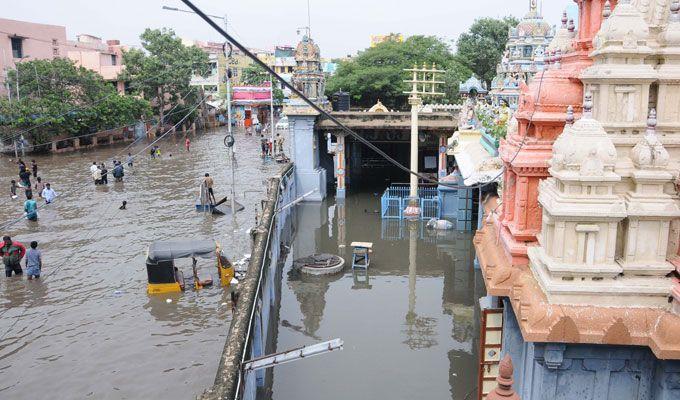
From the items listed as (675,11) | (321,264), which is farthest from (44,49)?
(675,11)

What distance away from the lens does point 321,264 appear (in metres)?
17.2

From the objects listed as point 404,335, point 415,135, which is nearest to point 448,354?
point 404,335

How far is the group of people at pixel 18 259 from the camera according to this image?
14453 millimetres

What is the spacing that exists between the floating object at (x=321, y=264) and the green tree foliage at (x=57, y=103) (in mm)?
26102

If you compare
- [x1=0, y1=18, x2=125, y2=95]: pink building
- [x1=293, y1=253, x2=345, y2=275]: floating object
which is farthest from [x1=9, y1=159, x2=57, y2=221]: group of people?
[x1=0, y1=18, x2=125, y2=95]: pink building

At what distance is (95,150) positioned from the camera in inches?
1608

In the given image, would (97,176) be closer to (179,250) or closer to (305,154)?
(305,154)

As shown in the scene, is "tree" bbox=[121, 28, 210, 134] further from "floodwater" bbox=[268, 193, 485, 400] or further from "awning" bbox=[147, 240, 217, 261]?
"awning" bbox=[147, 240, 217, 261]

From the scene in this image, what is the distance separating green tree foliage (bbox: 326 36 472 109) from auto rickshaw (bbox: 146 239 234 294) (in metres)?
31.7

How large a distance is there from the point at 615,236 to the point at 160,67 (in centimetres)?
4931

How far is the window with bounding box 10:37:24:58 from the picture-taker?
4322cm

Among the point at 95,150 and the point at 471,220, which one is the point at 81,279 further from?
the point at 95,150

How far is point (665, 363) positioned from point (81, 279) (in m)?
13.2

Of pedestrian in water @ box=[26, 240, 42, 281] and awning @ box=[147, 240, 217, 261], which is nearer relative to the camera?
awning @ box=[147, 240, 217, 261]
